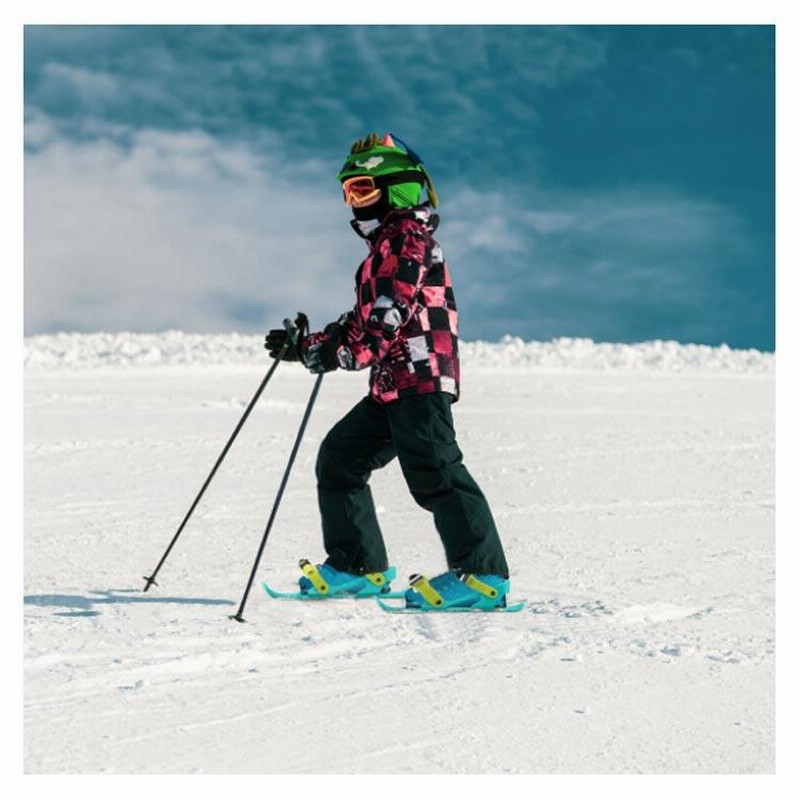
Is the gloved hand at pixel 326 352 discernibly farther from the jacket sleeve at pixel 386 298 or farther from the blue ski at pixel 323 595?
the blue ski at pixel 323 595

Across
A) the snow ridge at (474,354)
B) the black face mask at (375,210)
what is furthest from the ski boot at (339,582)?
the snow ridge at (474,354)

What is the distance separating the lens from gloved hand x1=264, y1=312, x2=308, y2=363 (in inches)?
171

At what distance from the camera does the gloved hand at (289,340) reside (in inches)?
171

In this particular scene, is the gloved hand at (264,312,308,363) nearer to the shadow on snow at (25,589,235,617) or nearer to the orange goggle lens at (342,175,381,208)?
the orange goggle lens at (342,175,381,208)

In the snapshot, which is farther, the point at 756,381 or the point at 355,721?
the point at 756,381

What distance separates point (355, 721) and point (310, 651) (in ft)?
2.26

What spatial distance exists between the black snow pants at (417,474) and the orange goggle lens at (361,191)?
0.83 meters

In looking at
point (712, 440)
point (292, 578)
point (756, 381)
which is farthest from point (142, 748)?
point (756, 381)

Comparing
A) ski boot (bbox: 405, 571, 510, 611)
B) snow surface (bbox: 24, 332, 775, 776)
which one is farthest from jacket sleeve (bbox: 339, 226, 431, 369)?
snow surface (bbox: 24, 332, 775, 776)

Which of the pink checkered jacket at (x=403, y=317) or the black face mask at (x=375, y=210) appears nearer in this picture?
the pink checkered jacket at (x=403, y=317)

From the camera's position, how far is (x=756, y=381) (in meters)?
17.6

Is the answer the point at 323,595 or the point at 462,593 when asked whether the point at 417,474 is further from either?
the point at 323,595

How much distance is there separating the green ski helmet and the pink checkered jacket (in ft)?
0.27
